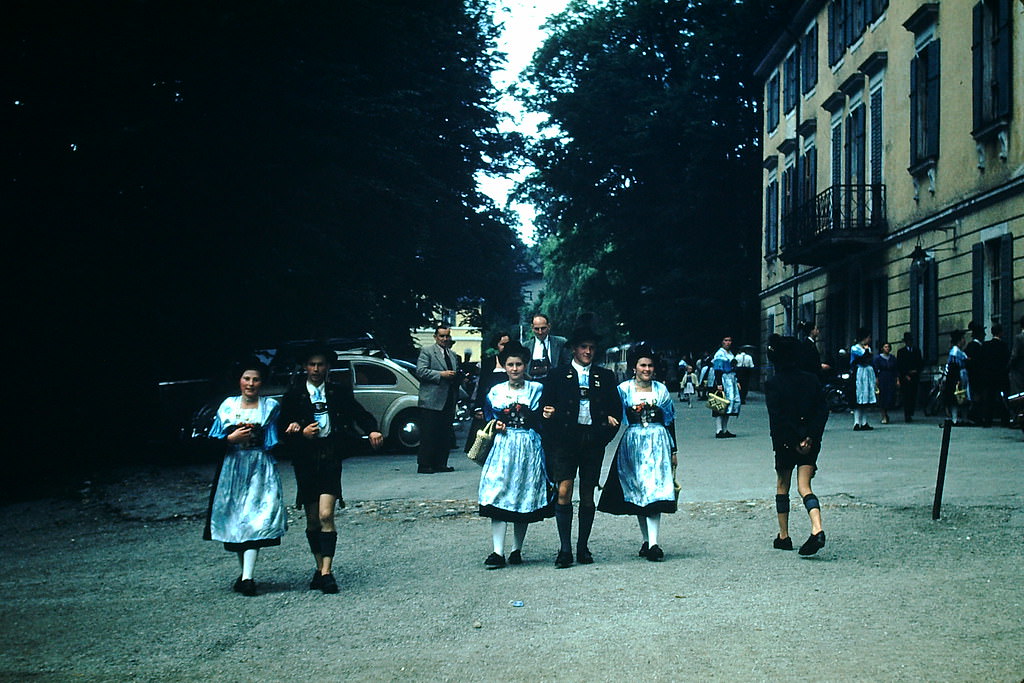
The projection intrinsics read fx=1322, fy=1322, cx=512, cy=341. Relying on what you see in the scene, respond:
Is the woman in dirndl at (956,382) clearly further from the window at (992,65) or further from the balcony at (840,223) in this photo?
the balcony at (840,223)

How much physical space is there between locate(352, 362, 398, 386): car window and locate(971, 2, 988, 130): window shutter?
11.2 m

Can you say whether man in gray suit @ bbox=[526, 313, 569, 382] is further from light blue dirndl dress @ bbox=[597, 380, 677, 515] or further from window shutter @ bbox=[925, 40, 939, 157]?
window shutter @ bbox=[925, 40, 939, 157]

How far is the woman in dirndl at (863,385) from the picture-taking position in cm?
2220

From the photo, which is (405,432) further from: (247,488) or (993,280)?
(247,488)

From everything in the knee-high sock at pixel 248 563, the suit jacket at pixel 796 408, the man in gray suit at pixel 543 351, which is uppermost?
the man in gray suit at pixel 543 351

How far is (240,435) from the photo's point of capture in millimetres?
8461

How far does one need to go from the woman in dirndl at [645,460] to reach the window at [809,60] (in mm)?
28715

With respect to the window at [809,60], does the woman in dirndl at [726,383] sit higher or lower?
lower

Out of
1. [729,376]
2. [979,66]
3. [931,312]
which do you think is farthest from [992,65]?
[729,376]

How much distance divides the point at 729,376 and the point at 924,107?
8.10m

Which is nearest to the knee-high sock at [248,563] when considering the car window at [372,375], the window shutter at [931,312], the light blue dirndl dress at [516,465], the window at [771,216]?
the light blue dirndl dress at [516,465]

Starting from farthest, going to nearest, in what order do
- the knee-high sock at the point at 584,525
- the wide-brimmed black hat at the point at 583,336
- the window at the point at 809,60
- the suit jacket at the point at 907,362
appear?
Result: the window at the point at 809,60
the suit jacket at the point at 907,362
the wide-brimmed black hat at the point at 583,336
the knee-high sock at the point at 584,525

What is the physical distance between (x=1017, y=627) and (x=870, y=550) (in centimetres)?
279

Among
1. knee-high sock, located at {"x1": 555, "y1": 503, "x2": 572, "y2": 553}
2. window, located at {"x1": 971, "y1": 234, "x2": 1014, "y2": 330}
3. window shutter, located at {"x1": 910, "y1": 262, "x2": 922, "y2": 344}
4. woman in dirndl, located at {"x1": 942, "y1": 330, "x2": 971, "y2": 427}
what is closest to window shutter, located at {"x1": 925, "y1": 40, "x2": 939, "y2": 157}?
window shutter, located at {"x1": 910, "y1": 262, "x2": 922, "y2": 344}
